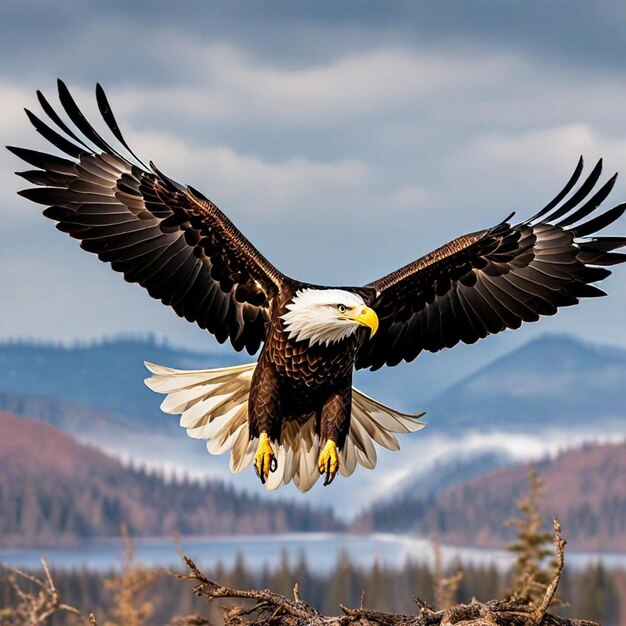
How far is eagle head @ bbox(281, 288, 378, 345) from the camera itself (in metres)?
6.18

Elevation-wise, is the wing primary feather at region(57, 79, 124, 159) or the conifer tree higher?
the wing primary feather at region(57, 79, 124, 159)

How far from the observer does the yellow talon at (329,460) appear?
6.43 meters

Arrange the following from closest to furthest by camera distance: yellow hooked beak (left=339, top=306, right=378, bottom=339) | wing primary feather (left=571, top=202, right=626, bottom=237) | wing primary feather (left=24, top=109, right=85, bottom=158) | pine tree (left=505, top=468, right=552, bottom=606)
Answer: yellow hooked beak (left=339, top=306, right=378, bottom=339)
wing primary feather (left=24, top=109, right=85, bottom=158)
wing primary feather (left=571, top=202, right=626, bottom=237)
pine tree (left=505, top=468, right=552, bottom=606)

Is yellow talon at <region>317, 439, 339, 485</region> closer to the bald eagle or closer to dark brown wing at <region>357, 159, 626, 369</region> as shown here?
the bald eagle

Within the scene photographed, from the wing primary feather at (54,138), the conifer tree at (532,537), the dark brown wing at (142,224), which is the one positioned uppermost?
the wing primary feather at (54,138)

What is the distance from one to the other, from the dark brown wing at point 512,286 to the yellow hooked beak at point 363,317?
3.96ft

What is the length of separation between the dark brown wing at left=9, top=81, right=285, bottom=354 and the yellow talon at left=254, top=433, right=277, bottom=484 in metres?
0.86

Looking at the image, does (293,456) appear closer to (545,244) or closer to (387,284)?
(387,284)

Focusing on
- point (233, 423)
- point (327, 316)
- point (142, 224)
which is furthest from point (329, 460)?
point (142, 224)

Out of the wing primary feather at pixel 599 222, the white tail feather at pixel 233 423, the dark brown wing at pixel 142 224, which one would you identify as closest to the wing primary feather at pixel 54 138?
the dark brown wing at pixel 142 224

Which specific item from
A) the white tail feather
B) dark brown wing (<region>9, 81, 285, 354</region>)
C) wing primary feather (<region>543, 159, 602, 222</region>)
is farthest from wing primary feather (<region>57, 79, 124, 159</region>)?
wing primary feather (<region>543, 159, 602, 222</region>)

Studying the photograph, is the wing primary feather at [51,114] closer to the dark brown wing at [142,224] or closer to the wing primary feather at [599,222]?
the dark brown wing at [142,224]

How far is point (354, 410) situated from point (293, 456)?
49cm

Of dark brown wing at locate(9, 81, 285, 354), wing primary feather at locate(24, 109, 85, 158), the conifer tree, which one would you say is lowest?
the conifer tree
